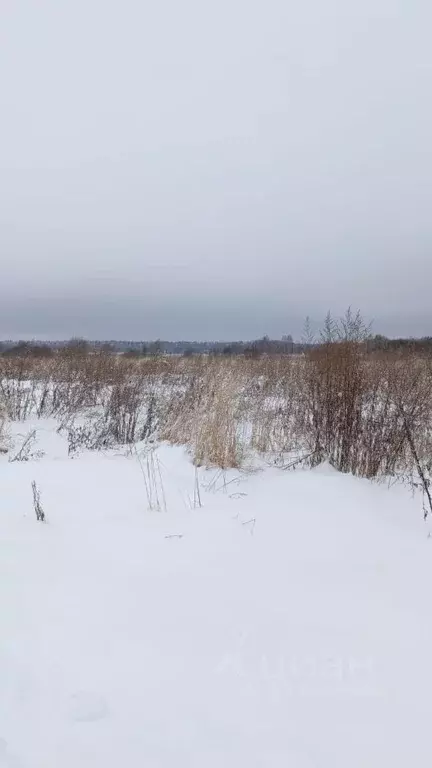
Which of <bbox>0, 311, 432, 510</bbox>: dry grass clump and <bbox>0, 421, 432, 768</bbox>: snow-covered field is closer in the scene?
<bbox>0, 421, 432, 768</bbox>: snow-covered field

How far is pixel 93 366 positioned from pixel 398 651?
949 centimetres

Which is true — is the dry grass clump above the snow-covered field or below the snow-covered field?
above

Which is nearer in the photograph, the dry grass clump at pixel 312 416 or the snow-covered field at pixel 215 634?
the snow-covered field at pixel 215 634

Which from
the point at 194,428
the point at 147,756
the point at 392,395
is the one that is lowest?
the point at 147,756

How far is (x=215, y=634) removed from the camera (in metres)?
2.08

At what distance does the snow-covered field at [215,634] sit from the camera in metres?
1.52

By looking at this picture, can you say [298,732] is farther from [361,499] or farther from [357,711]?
[361,499]

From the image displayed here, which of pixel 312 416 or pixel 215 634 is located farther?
pixel 312 416

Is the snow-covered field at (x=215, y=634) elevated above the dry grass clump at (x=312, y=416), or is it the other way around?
the dry grass clump at (x=312, y=416)

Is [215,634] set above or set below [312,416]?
below

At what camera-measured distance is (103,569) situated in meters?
2.66

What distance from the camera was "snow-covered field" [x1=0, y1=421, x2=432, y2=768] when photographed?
152 cm

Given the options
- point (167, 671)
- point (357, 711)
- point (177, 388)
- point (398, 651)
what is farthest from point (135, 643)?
point (177, 388)

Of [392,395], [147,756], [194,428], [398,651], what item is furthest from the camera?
[194,428]
